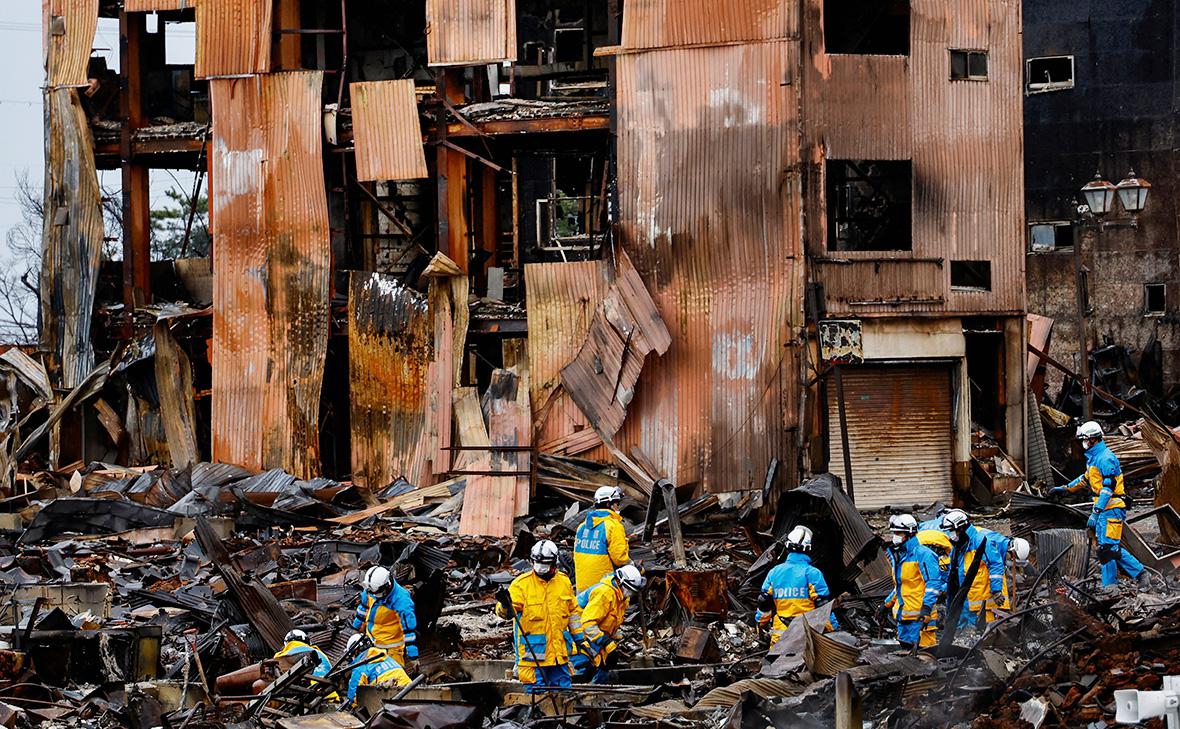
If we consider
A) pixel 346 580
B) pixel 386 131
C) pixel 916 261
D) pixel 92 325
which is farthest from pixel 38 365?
pixel 916 261

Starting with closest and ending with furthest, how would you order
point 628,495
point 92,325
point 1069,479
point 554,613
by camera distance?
point 554,613, point 628,495, point 1069,479, point 92,325

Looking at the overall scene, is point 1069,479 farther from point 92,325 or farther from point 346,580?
point 92,325

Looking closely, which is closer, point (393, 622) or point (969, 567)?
point (393, 622)

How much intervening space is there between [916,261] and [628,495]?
593 cm

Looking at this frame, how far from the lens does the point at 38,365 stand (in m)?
32.2

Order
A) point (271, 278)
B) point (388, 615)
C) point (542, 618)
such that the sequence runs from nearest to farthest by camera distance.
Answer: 1. point (542, 618)
2. point (388, 615)
3. point (271, 278)

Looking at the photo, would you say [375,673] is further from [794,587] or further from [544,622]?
[794,587]

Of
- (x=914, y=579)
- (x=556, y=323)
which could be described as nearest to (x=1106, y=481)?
A: (x=914, y=579)

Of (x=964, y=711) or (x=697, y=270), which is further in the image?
(x=697, y=270)

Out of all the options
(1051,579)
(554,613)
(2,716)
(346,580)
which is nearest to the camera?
(2,716)

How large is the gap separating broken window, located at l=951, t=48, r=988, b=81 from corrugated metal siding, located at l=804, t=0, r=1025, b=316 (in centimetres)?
12

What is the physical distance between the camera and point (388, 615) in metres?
14.0

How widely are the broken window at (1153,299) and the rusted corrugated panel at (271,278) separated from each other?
64.5 ft

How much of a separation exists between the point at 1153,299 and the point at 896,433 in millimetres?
13909
